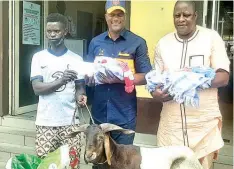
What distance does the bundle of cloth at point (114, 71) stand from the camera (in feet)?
8.41

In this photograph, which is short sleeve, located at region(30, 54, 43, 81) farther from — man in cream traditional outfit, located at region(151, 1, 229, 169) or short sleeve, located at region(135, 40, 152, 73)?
man in cream traditional outfit, located at region(151, 1, 229, 169)

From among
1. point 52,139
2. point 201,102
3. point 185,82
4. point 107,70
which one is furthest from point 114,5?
point 52,139

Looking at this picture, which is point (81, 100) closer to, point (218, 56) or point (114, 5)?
point (114, 5)

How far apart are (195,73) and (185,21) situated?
0.46 m

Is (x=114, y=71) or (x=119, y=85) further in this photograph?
(x=119, y=85)

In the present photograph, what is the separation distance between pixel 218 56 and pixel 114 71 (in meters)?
0.79

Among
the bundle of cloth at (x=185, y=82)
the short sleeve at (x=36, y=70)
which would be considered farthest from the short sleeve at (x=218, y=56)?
the short sleeve at (x=36, y=70)

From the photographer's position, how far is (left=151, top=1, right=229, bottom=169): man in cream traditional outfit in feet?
8.70

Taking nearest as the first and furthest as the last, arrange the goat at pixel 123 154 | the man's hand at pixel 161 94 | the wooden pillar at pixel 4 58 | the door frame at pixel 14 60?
the goat at pixel 123 154 < the man's hand at pixel 161 94 < the wooden pillar at pixel 4 58 < the door frame at pixel 14 60

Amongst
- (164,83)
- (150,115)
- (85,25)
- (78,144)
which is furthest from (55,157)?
(85,25)

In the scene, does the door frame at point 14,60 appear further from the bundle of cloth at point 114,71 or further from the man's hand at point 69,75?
the bundle of cloth at point 114,71

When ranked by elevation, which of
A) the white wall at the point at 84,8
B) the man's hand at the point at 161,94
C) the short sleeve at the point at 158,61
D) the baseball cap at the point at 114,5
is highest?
the white wall at the point at 84,8

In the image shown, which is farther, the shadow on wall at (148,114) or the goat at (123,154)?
the shadow on wall at (148,114)

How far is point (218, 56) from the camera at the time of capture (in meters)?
2.64
